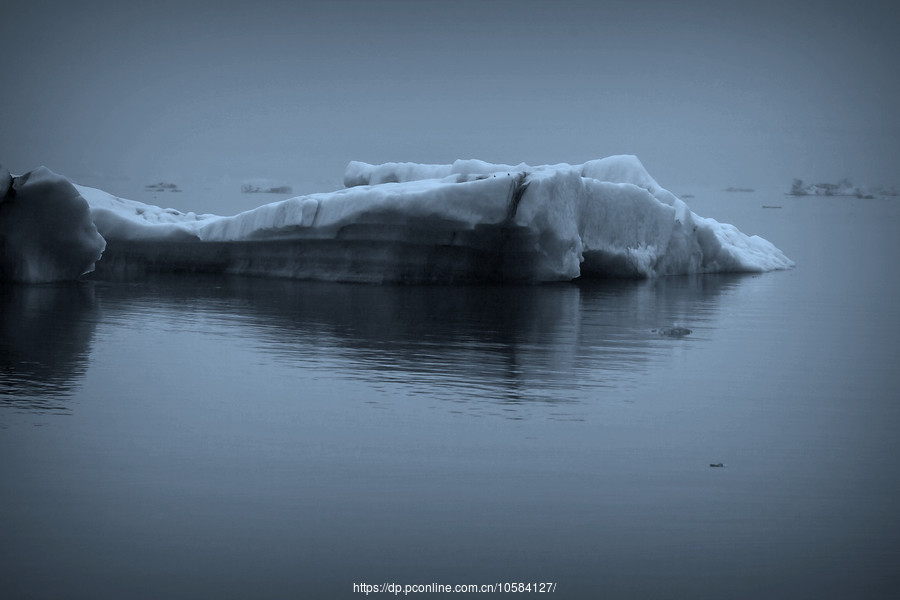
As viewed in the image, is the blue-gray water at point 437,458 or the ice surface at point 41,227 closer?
the blue-gray water at point 437,458

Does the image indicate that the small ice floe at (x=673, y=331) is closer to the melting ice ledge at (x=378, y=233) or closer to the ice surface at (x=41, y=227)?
the melting ice ledge at (x=378, y=233)

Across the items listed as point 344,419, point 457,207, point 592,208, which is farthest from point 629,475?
point 592,208

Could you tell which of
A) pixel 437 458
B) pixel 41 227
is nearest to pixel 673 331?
pixel 437 458

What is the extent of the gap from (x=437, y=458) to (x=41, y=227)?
994cm

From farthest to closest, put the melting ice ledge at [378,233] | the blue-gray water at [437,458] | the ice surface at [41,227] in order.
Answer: the melting ice ledge at [378,233] → the ice surface at [41,227] → the blue-gray water at [437,458]

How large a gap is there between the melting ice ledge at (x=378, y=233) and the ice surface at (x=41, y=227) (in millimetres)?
13

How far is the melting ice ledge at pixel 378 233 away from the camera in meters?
14.4

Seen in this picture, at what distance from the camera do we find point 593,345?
10055 mm

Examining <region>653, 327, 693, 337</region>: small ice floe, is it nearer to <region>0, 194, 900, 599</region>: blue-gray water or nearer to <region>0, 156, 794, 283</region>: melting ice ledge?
<region>0, 194, 900, 599</region>: blue-gray water

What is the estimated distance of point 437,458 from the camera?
583 centimetres

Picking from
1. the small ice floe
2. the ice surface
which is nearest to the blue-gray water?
the small ice floe

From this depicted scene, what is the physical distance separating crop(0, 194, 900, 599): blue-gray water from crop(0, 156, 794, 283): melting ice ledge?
3182 millimetres

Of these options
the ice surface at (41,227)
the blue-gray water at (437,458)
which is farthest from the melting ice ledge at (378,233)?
the blue-gray water at (437,458)

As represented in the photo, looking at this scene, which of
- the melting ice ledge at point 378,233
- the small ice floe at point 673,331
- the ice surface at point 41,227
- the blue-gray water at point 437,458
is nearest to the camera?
the blue-gray water at point 437,458
